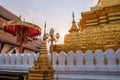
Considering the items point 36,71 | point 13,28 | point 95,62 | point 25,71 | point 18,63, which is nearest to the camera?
point 36,71

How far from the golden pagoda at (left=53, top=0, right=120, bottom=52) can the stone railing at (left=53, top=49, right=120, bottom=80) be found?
1.29 meters

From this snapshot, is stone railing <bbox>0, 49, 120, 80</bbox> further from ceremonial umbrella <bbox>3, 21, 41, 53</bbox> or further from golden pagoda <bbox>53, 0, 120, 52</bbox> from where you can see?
ceremonial umbrella <bbox>3, 21, 41, 53</bbox>

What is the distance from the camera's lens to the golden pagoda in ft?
20.6

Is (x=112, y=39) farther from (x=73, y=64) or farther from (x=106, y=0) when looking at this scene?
(x=106, y=0)

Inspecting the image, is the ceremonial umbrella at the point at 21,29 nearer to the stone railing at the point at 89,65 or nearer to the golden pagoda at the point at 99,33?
the golden pagoda at the point at 99,33

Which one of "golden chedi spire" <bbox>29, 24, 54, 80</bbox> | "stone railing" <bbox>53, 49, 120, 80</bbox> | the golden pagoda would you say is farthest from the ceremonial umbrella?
"golden chedi spire" <bbox>29, 24, 54, 80</bbox>

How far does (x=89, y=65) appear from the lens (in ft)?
16.3

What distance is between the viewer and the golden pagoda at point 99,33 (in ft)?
20.6

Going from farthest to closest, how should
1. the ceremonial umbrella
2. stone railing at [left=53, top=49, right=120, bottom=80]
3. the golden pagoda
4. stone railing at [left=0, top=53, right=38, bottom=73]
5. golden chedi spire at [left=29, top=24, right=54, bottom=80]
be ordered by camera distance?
the ceremonial umbrella → the golden pagoda → stone railing at [left=0, top=53, right=38, bottom=73] → stone railing at [left=53, top=49, right=120, bottom=80] → golden chedi spire at [left=29, top=24, right=54, bottom=80]

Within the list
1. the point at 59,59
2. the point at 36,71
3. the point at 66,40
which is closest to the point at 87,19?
the point at 66,40

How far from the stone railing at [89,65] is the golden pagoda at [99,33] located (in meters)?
1.29

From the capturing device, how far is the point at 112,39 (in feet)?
20.4

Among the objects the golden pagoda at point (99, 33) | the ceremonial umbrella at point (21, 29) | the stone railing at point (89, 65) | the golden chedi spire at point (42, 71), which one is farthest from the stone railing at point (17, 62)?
the ceremonial umbrella at point (21, 29)

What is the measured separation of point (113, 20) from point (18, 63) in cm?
466
